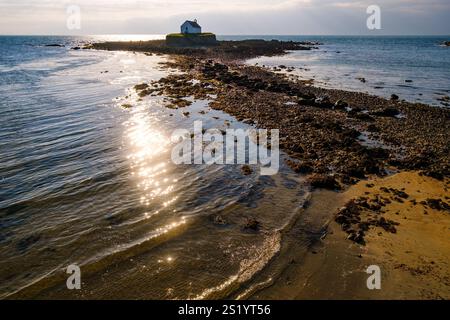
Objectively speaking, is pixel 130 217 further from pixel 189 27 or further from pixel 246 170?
pixel 189 27

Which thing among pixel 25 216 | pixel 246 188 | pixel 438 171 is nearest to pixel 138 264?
pixel 25 216

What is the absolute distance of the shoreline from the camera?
30.1ft

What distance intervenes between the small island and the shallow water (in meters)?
99.3

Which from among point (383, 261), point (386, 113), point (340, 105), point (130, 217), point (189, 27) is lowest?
point (383, 261)

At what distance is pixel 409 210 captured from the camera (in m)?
12.2

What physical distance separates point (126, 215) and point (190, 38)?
367ft

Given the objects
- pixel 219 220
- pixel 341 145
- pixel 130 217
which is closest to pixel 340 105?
pixel 341 145

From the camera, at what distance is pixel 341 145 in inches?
725

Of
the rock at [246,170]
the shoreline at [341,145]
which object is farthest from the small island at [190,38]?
the rock at [246,170]

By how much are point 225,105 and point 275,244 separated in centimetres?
1987

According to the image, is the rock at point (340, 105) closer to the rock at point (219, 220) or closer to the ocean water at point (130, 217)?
the ocean water at point (130, 217)

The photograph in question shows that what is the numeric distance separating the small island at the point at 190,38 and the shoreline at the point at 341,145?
274 feet

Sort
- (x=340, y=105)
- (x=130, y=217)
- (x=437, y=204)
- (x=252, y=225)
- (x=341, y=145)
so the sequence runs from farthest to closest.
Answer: (x=340, y=105) → (x=341, y=145) → (x=437, y=204) → (x=130, y=217) → (x=252, y=225)

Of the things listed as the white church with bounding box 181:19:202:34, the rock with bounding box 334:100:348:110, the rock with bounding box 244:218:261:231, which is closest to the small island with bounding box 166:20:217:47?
the white church with bounding box 181:19:202:34
